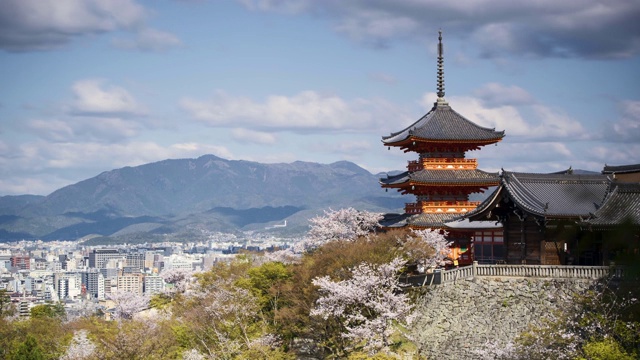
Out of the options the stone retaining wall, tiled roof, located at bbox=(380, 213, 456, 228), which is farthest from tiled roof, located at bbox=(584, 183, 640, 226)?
tiled roof, located at bbox=(380, 213, 456, 228)

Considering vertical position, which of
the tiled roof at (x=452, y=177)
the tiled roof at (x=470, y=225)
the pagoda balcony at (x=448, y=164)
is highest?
the pagoda balcony at (x=448, y=164)

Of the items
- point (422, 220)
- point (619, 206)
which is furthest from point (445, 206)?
point (619, 206)

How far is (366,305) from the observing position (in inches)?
1661

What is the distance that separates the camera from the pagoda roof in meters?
41.4

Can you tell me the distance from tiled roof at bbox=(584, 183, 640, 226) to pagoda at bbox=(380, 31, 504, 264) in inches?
565

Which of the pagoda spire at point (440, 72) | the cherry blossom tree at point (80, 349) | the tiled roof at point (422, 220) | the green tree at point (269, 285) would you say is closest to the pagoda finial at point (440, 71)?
the pagoda spire at point (440, 72)

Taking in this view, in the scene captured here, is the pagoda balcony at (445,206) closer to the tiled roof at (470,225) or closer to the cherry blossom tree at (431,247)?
the cherry blossom tree at (431,247)

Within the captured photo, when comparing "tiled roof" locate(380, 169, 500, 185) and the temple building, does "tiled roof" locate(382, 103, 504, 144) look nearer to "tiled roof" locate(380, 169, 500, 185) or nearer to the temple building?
"tiled roof" locate(380, 169, 500, 185)

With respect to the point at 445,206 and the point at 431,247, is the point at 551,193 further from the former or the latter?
the point at 445,206

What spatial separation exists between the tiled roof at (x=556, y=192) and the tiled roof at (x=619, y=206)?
0.90 metres

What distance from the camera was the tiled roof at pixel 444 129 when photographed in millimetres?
56188

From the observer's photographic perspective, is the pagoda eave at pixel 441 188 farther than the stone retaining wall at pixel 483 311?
Yes

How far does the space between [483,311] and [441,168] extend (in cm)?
1812

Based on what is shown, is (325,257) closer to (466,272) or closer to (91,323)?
(466,272)
